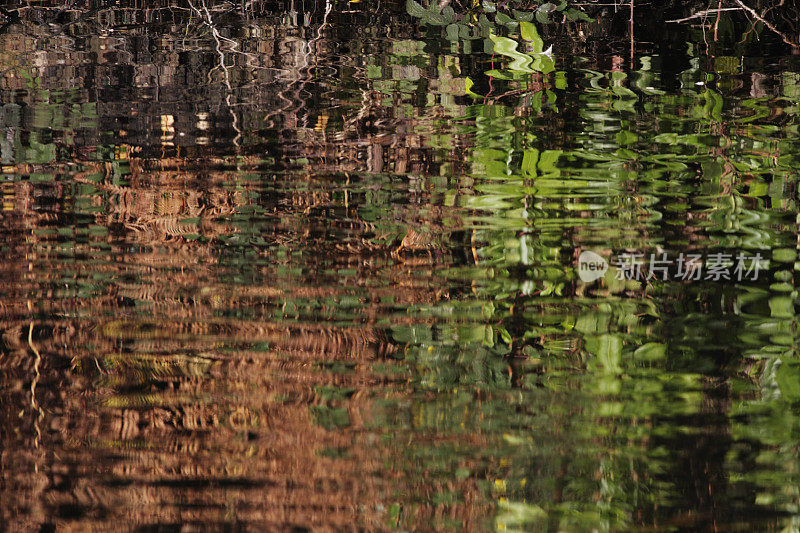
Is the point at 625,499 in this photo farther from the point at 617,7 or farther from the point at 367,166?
the point at 617,7

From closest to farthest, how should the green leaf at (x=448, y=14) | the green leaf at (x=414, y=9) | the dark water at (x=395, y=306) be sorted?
the dark water at (x=395, y=306)
the green leaf at (x=414, y=9)
the green leaf at (x=448, y=14)

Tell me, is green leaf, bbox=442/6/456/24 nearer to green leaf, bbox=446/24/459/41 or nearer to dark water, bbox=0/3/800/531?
green leaf, bbox=446/24/459/41

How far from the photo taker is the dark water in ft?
3.72

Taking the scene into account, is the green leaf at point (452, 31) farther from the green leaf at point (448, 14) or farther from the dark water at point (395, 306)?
the dark water at point (395, 306)

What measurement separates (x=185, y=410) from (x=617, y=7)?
2.30 metres

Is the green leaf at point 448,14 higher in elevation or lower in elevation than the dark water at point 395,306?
higher

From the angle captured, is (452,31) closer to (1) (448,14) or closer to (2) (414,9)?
(1) (448,14)

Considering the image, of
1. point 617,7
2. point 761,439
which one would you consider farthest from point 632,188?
point 617,7

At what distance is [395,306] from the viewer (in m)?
1.47

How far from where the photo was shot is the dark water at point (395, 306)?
1134 mm

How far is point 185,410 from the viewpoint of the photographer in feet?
4.17

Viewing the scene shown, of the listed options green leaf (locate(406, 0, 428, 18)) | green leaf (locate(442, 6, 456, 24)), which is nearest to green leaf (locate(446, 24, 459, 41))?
green leaf (locate(442, 6, 456, 24))

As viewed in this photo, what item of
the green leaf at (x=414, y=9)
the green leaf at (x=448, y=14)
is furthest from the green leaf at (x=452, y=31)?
the green leaf at (x=414, y=9)

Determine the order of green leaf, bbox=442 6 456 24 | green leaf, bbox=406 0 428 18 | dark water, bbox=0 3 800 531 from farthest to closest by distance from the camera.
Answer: green leaf, bbox=442 6 456 24, green leaf, bbox=406 0 428 18, dark water, bbox=0 3 800 531
